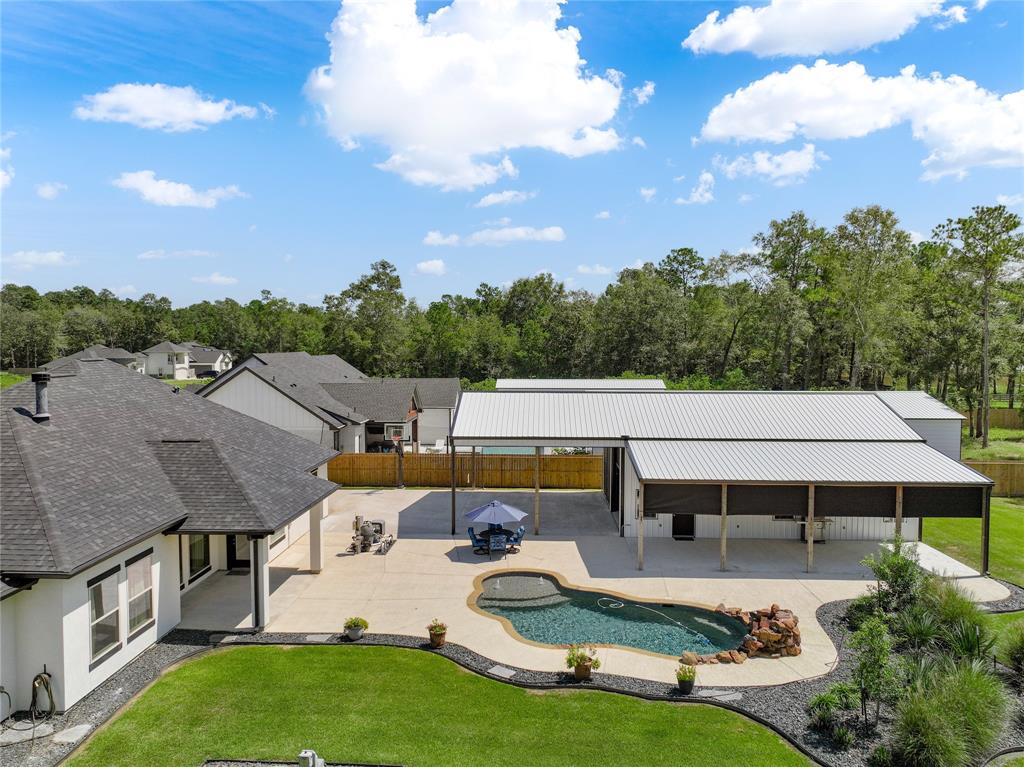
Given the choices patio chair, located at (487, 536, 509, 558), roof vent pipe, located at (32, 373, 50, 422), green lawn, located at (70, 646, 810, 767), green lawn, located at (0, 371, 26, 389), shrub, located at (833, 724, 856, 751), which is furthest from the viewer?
green lawn, located at (0, 371, 26, 389)

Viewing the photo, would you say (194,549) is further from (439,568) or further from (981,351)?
(981,351)

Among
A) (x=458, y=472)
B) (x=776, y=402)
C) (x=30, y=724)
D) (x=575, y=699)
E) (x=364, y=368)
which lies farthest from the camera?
(x=364, y=368)

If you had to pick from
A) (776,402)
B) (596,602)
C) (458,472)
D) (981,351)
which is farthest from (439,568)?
(981,351)

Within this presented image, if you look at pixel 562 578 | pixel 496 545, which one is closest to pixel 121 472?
pixel 496 545

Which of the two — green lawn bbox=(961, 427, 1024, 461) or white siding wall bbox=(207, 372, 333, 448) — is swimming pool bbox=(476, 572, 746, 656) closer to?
white siding wall bbox=(207, 372, 333, 448)

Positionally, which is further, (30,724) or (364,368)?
(364,368)

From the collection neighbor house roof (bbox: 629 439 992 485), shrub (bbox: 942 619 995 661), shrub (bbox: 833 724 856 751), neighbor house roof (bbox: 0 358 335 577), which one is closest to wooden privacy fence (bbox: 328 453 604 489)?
neighbor house roof (bbox: 629 439 992 485)
